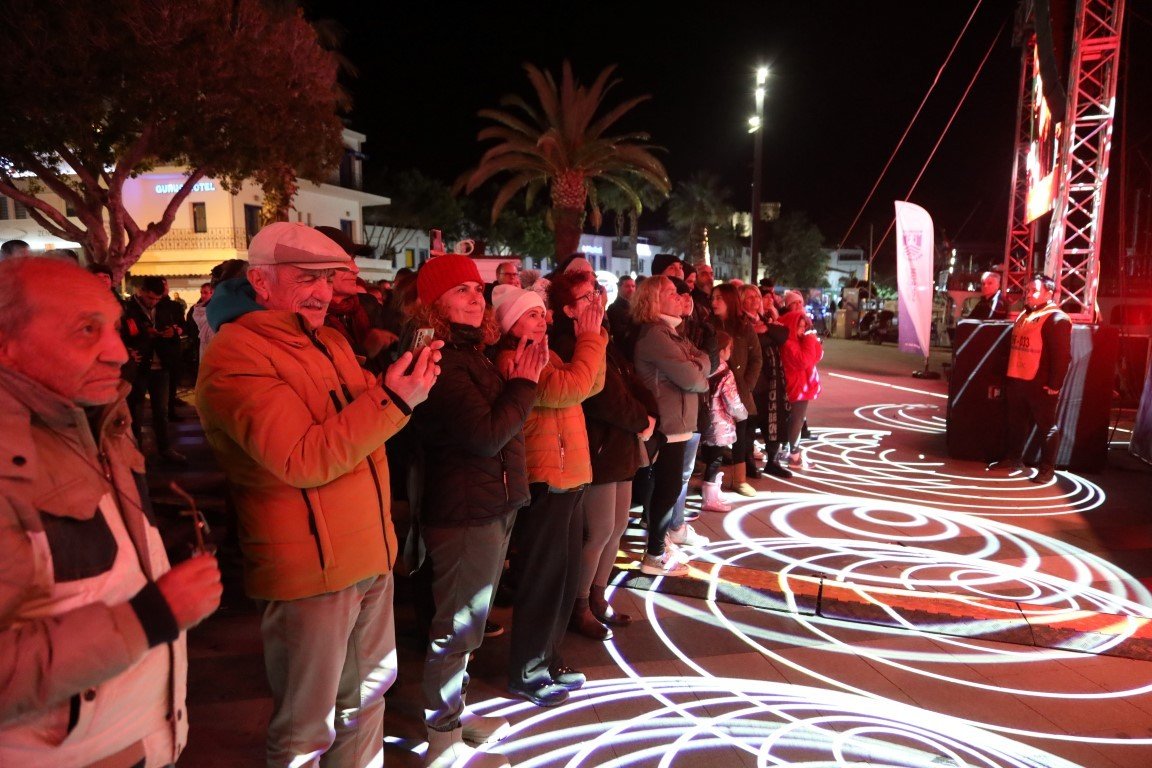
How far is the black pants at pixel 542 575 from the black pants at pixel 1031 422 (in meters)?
6.44

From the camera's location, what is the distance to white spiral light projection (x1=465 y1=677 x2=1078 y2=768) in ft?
10.2

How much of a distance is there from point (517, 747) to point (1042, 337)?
7.10m

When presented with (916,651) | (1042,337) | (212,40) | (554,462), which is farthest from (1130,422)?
(212,40)

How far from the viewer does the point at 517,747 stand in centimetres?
319

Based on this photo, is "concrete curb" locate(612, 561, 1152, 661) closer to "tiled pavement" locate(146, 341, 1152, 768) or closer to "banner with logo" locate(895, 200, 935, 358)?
"tiled pavement" locate(146, 341, 1152, 768)

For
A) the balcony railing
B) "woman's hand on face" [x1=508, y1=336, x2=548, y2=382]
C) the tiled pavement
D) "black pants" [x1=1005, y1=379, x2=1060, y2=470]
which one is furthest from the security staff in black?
the balcony railing

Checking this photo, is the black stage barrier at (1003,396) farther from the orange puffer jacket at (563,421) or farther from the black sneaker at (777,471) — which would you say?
the orange puffer jacket at (563,421)

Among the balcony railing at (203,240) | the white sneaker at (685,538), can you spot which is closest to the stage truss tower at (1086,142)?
the white sneaker at (685,538)

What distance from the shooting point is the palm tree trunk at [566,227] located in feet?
62.5

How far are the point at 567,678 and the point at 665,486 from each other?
64.9 inches

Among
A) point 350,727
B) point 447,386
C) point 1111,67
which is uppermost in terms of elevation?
point 1111,67

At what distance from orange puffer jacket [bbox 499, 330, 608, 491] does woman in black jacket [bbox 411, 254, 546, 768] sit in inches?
12.7

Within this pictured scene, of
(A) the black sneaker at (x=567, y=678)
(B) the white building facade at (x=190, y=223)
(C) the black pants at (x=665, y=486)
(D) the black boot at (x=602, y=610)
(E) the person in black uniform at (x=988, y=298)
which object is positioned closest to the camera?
(A) the black sneaker at (x=567, y=678)

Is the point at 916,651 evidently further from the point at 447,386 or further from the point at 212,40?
the point at 212,40
